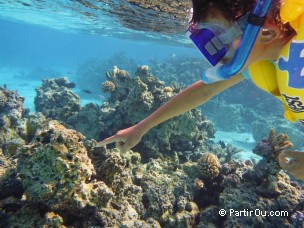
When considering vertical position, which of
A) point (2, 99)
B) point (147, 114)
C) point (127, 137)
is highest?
point (127, 137)

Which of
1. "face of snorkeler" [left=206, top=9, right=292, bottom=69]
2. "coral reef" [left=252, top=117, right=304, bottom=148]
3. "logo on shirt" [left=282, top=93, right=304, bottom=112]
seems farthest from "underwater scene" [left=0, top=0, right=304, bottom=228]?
"coral reef" [left=252, top=117, right=304, bottom=148]

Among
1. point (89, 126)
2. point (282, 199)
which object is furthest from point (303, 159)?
point (89, 126)

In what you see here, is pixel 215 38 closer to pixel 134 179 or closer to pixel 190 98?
pixel 190 98

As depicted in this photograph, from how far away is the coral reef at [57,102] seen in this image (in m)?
10.5

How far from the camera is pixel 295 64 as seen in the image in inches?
58.8

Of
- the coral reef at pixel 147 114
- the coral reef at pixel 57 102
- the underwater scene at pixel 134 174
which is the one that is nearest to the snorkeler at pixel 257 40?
the underwater scene at pixel 134 174

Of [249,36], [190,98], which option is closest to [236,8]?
[249,36]

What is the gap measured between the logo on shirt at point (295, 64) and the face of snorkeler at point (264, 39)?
85 millimetres

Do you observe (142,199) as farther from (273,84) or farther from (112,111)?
(112,111)

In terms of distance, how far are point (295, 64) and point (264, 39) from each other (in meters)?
0.26

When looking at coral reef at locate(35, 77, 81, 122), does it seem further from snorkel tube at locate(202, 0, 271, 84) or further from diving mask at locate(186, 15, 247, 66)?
snorkel tube at locate(202, 0, 271, 84)

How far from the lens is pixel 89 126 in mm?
9297

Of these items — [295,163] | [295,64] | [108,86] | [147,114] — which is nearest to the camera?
[295,64]

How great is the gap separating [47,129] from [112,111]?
232 inches
